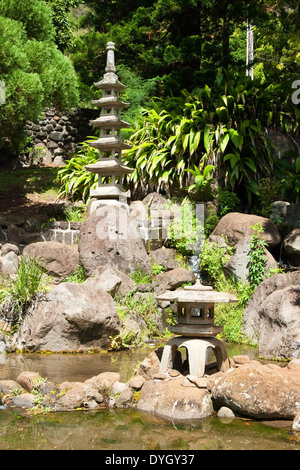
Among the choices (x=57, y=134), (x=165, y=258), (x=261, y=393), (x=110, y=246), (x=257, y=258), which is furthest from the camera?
(x=57, y=134)

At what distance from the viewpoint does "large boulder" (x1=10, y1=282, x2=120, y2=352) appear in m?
8.00

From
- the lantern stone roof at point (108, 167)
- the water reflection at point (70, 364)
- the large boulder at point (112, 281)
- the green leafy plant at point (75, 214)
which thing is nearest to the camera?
the water reflection at point (70, 364)

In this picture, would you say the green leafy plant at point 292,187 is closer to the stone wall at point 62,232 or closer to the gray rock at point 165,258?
the gray rock at point 165,258

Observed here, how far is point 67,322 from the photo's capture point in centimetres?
797

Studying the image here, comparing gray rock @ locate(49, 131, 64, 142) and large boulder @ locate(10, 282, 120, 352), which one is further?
gray rock @ locate(49, 131, 64, 142)

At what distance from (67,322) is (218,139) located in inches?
261

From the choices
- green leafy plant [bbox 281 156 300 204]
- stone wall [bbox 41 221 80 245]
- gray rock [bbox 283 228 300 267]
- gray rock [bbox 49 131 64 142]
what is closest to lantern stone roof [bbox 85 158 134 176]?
stone wall [bbox 41 221 80 245]

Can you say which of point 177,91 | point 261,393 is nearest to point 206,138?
point 177,91

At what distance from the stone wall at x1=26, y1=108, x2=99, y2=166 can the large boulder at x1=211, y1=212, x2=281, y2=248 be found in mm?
9388

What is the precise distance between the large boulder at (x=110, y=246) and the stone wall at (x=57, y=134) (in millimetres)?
8483

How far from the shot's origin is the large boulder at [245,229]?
10344 millimetres

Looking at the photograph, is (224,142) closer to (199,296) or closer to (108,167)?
(108,167)

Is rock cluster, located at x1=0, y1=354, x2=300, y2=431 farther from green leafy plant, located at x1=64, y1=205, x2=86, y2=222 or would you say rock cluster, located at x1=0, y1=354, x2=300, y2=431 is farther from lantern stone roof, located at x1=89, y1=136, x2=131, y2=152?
green leafy plant, located at x1=64, y1=205, x2=86, y2=222

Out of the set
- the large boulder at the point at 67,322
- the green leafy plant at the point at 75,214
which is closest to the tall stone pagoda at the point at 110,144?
the green leafy plant at the point at 75,214
